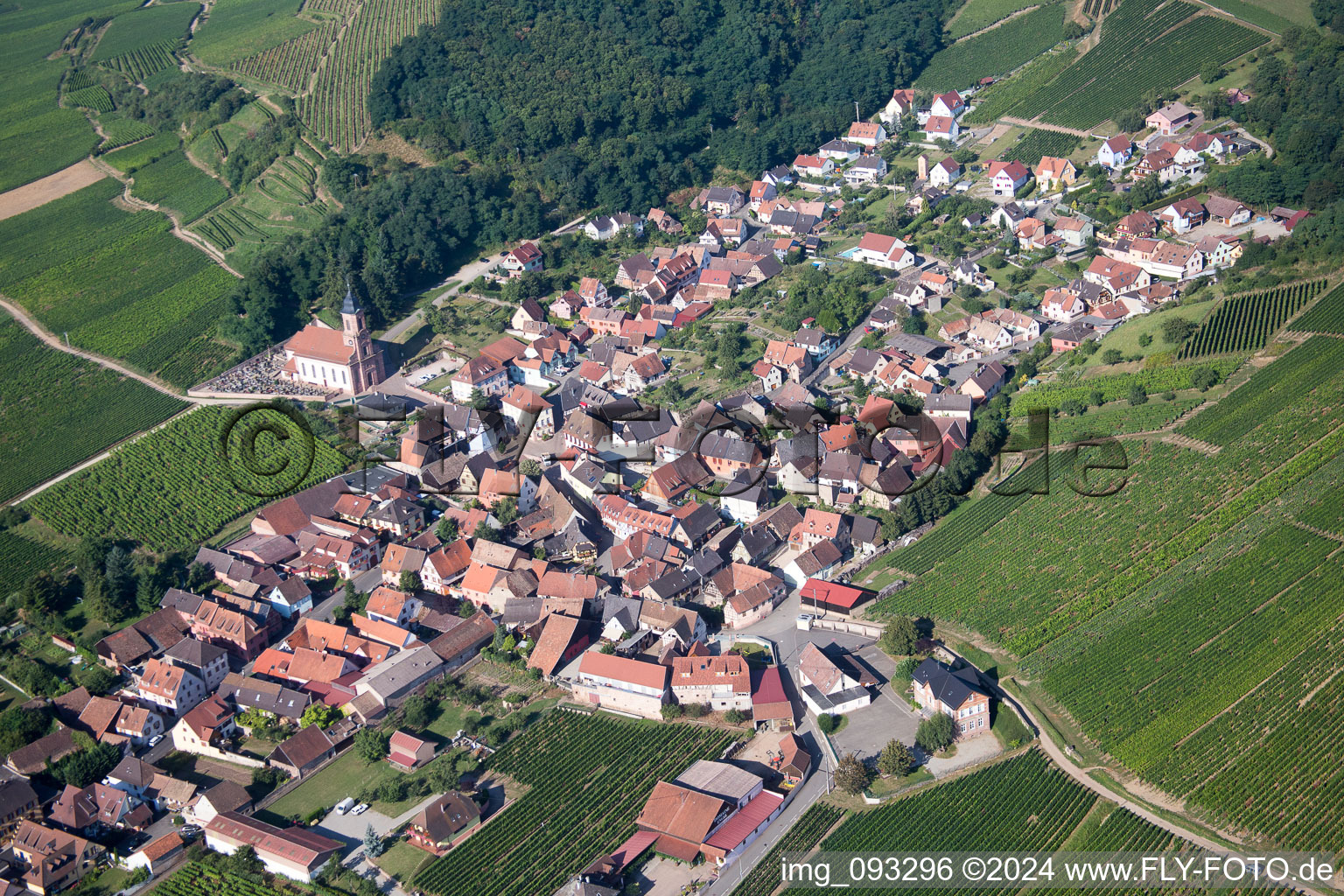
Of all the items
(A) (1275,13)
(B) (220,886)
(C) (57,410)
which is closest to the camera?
(B) (220,886)

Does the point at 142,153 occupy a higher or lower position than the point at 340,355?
higher

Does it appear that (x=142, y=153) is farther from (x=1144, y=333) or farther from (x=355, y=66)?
(x=1144, y=333)

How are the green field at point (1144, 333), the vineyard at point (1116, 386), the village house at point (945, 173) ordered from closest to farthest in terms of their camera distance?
the vineyard at point (1116, 386)
the green field at point (1144, 333)
the village house at point (945, 173)

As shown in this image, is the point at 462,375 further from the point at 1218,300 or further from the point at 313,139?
the point at 1218,300

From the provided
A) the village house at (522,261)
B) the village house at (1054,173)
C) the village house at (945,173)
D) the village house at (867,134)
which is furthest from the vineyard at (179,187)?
the village house at (1054,173)

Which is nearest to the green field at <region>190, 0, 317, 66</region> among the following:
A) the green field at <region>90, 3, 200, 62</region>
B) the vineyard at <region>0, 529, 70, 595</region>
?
the green field at <region>90, 3, 200, 62</region>

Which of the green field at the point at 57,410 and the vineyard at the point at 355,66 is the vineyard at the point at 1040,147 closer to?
the vineyard at the point at 355,66

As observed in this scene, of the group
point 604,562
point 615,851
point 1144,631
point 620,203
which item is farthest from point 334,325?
point 1144,631

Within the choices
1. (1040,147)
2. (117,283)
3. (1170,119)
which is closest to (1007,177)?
(1040,147)
